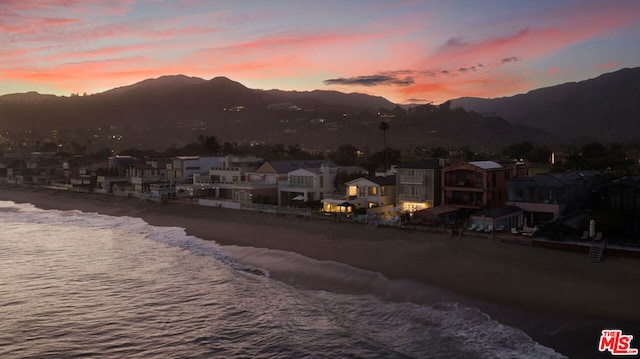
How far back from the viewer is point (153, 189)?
65.6 meters

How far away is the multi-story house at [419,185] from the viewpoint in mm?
43781

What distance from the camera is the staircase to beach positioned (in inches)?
1080

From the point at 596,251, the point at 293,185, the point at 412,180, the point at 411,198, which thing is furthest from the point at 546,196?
the point at 293,185

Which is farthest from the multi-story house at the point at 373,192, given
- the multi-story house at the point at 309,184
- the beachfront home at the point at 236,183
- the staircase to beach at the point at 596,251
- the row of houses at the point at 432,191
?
the staircase to beach at the point at 596,251

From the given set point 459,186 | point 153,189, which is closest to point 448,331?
point 459,186

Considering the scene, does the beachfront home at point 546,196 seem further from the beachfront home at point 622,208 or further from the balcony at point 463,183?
the balcony at point 463,183

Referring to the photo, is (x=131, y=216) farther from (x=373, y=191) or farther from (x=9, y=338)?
(x=9, y=338)

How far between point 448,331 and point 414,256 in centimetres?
1141

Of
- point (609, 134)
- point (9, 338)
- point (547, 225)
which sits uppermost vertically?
point (609, 134)

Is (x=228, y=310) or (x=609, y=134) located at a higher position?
(x=609, y=134)

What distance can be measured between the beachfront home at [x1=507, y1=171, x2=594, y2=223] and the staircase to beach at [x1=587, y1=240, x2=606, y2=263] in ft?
27.2

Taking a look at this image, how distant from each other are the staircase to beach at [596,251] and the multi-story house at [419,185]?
53.4 feet

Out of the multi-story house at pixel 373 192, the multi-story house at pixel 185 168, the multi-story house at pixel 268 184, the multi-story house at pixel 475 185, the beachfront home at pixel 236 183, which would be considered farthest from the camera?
the multi-story house at pixel 185 168

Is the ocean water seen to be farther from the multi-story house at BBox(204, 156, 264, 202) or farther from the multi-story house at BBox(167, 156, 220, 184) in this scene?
the multi-story house at BBox(167, 156, 220, 184)
